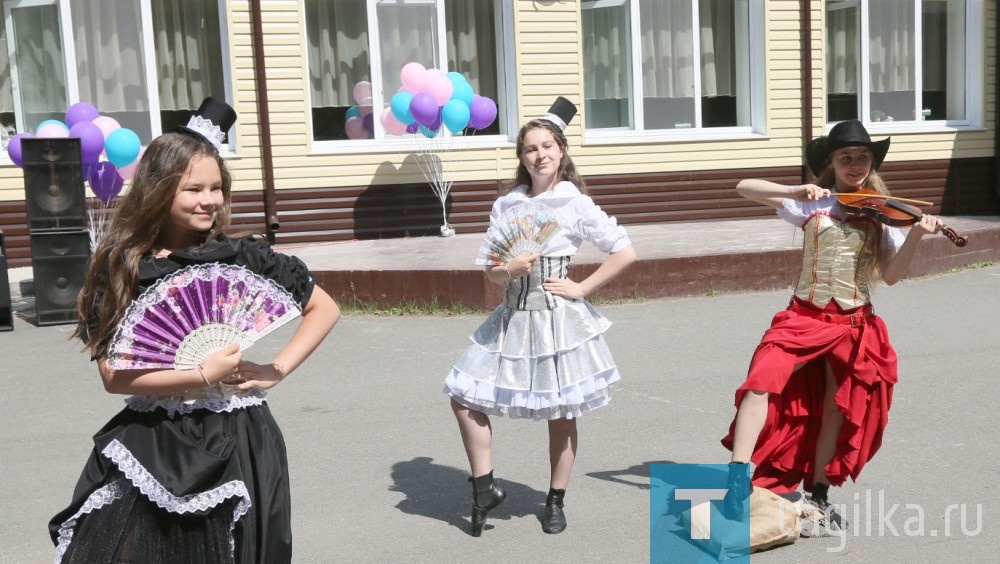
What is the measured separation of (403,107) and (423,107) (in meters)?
0.39

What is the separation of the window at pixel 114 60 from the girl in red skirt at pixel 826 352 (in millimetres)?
11528

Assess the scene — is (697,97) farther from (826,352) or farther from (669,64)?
(826,352)

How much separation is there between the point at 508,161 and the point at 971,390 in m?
9.33

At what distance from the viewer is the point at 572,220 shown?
485cm

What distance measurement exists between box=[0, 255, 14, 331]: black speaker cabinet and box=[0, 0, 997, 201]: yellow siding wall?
3.97m

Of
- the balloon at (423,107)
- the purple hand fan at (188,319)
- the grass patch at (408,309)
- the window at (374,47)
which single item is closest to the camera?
the purple hand fan at (188,319)

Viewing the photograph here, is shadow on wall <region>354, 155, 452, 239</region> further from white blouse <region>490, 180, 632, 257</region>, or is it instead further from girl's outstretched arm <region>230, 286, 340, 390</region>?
girl's outstretched arm <region>230, 286, 340, 390</region>

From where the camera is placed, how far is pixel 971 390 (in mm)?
7156

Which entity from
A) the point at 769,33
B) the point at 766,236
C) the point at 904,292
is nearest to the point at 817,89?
the point at 769,33

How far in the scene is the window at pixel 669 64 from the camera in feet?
54.3

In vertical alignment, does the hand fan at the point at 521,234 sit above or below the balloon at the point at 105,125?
below

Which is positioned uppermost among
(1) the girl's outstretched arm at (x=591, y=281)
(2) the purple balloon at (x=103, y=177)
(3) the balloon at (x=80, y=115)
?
(3) the balloon at (x=80, y=115)

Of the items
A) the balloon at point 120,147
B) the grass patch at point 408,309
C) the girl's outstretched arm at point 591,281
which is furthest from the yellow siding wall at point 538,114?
the girl's outstretched arm at point 591,281

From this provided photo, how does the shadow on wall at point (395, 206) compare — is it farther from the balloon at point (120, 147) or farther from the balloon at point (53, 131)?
the balloon at point (53, 131)
